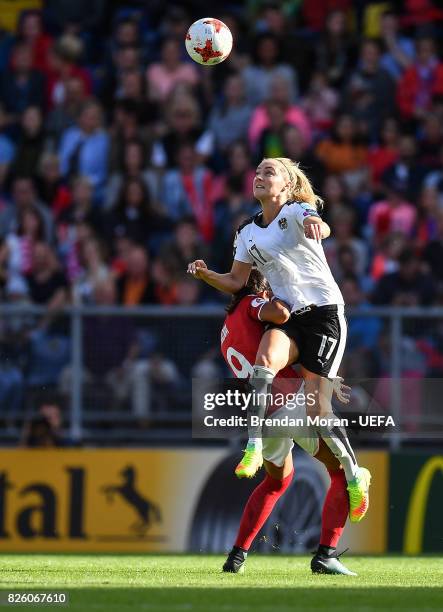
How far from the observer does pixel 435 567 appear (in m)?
10.2

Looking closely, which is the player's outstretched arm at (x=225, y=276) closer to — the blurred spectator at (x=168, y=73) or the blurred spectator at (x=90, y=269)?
the blurred spectator at (x=90, y=269)

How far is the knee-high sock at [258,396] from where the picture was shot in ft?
28.6

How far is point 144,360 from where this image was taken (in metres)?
13.1

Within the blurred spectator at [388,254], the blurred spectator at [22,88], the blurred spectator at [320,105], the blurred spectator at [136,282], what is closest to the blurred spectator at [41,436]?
the blurred spectator at [136,282]

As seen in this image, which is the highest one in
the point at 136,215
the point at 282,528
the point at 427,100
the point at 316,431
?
the point at 427,100

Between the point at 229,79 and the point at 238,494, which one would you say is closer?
the point at 238,494

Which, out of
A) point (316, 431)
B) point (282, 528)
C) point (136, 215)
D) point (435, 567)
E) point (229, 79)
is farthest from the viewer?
point (229, 79)

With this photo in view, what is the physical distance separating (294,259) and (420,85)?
28.8 feet

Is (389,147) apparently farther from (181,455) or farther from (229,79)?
(181,455)

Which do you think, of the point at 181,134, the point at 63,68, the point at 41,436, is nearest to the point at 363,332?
the point at 41,436

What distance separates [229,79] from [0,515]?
6.43 m

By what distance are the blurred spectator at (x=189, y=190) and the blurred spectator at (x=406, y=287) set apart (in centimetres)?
246

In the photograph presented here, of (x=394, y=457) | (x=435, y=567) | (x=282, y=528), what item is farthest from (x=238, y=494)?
(x=435, y=567)
